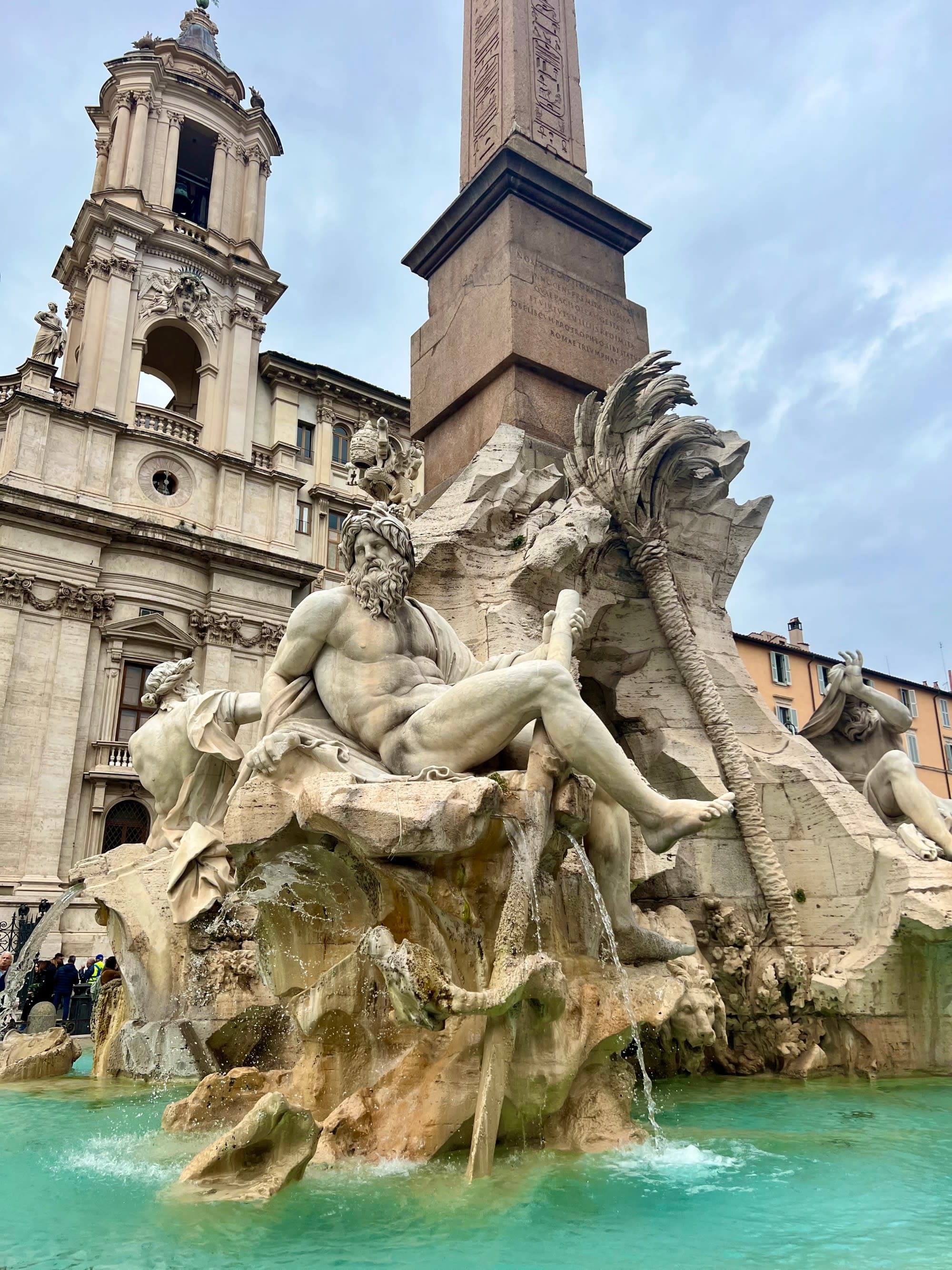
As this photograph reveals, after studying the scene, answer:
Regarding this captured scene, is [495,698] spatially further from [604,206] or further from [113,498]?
[113,498]

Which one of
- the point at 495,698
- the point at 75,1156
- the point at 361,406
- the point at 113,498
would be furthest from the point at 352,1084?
the point at 361,406

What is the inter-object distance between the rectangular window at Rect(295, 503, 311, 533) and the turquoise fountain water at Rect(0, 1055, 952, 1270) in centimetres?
2509

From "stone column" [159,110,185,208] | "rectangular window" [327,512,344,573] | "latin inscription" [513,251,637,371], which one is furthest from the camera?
"rectangular window" [327,512,344,573]

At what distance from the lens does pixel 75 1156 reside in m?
4.25

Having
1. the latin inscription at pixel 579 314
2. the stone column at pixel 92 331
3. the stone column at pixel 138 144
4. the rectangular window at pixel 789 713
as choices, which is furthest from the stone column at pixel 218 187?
the latin inscription at pixel 579 314

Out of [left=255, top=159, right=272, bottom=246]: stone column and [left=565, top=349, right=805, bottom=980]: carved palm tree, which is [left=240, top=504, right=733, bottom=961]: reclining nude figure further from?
[left=255, top=159, right=272, bottom=246]: stone column

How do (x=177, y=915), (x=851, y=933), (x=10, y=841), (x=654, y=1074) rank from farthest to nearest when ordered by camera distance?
(x=10, y=841), (x=177, y=915), (x=851, y=933), (x=654, y=1074)

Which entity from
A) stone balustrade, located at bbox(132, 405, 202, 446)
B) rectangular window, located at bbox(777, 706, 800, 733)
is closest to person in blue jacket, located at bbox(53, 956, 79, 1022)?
stone balustrade, located at bbox(132, 405, 202, 446)

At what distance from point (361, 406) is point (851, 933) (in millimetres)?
27796

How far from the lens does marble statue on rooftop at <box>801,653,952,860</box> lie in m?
7.10

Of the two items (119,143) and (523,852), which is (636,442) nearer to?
(523,852)

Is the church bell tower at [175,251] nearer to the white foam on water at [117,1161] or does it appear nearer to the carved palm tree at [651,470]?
the carved palm tree at [651,470]

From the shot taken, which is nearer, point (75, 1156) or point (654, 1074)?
point (75, 1156)

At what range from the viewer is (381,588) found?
16.1 feet
